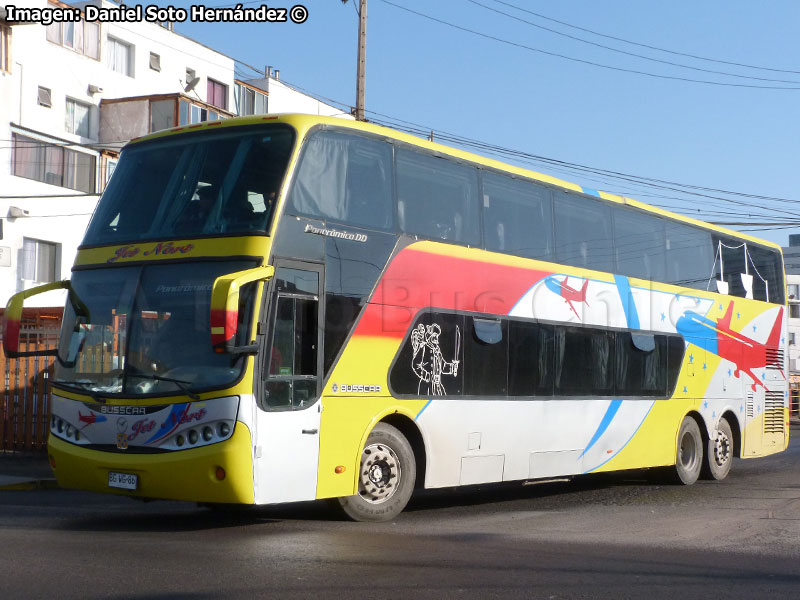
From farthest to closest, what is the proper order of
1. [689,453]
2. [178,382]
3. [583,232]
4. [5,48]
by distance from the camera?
[5,48] < [689,453] < [583,232] < [178,382]

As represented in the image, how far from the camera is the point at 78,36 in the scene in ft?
141

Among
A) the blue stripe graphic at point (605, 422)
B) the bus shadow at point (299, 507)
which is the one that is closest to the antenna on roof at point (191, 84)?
the bus shadow at point (299, 507)

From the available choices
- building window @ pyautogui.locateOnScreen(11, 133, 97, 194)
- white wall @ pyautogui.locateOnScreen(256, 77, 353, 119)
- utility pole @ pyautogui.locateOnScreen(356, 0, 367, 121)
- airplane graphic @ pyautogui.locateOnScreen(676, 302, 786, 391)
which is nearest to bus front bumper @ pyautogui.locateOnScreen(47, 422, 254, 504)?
airplane graphic @ pyautogui.locateOnScreen(676, 302, 786, 391)

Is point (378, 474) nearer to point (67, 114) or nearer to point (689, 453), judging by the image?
point (689, 453)

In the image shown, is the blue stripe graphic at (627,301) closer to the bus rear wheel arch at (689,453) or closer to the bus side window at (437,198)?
the bus rear wheel arch at (689,453)

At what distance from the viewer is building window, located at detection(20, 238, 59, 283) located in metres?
37.3

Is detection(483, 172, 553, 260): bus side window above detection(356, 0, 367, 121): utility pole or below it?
below

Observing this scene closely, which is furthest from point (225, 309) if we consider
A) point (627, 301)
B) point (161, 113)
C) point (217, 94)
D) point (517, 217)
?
point (217, 94)

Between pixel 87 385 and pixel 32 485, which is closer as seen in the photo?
pixel 87 385

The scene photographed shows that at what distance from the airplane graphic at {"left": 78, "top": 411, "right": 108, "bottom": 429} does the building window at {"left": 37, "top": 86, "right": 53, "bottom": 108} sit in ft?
104

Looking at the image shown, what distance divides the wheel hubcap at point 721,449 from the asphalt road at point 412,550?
354 cm

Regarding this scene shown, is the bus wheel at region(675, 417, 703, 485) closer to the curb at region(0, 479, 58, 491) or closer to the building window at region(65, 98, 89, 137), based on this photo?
the curb at region(0, 479, 58, 491)

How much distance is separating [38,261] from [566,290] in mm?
27133

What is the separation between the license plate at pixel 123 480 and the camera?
10.6 meters
